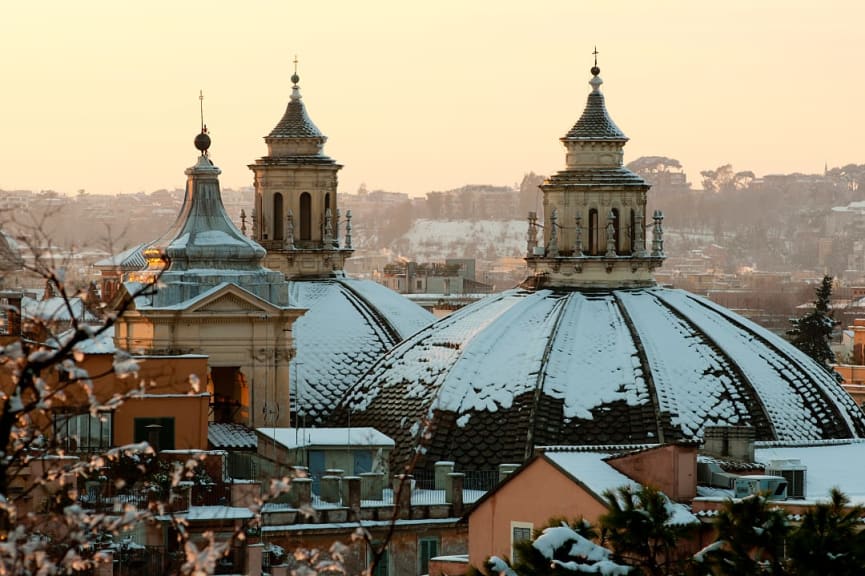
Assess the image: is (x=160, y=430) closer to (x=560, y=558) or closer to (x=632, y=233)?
(x=560, y=558)

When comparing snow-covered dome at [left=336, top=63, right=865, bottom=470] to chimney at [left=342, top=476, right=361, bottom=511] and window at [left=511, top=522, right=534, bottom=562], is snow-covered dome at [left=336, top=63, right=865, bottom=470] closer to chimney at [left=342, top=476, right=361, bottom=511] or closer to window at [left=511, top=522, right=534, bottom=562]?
chimney at [left=342, top=476, right=361, bottom=511]

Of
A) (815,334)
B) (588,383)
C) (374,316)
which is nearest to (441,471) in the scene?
(588,383)

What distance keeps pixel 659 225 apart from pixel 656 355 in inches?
291

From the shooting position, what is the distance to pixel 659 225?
6250 centimetres

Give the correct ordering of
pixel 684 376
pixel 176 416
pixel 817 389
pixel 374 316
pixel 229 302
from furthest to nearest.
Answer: pixel 374 316
pixel 229 302
pixel 817 389
pixel 684 376
pixel 176 416

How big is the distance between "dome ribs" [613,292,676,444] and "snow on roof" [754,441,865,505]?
4.60m

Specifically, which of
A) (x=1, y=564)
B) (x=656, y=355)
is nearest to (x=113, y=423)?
(x=656, y=355)

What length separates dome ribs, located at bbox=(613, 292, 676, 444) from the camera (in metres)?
53.0

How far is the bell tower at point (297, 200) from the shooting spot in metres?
67.9

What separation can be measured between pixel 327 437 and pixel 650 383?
284 inches

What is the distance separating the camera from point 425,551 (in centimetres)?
4919

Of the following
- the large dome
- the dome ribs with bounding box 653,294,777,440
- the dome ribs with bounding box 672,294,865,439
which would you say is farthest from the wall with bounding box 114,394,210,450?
the dome ribs with bounding box 672,294,865,439

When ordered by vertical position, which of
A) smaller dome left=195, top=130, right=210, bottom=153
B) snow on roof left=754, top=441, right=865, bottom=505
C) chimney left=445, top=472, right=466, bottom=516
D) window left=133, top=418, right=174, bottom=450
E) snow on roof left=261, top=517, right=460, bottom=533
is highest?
smaller dome left=195, top=130, right=210, bottom=153

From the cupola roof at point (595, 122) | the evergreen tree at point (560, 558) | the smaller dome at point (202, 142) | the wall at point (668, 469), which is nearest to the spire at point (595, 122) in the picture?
the cupola roof at point (595, 122)
